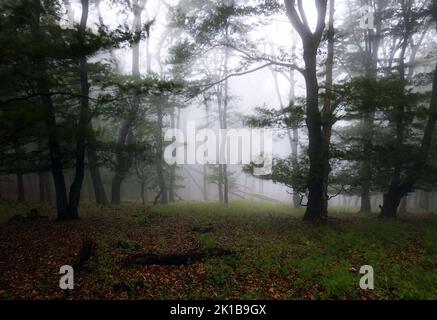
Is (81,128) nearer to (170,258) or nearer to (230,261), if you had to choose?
(170,258)

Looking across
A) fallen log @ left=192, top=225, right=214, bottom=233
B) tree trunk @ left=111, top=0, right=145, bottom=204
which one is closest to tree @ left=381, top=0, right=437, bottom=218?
fallen log @ left=192, top=225, right=214, bottom=233

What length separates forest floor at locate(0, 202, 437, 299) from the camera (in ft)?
22.5

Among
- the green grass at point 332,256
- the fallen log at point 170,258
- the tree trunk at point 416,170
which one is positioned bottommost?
the green grass at point 332,256

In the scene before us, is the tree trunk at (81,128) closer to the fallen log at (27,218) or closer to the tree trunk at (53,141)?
the tree trunk at (53,141)

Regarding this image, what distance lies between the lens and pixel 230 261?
8.38 metres

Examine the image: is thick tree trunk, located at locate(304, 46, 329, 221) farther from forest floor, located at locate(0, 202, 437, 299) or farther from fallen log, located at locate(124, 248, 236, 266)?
fallen log, located at locate(124, 248, 236, 266)

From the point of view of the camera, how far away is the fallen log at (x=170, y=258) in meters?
8.09

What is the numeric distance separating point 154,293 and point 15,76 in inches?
283

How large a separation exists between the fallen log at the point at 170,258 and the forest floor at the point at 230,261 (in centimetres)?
24

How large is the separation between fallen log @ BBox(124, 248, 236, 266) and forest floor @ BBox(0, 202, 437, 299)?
237mm

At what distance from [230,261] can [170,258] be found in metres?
1.64

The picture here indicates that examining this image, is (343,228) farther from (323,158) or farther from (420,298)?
(420,298)

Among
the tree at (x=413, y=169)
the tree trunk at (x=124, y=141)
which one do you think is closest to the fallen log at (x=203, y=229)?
the tree trunk at (x=124, y=141)
